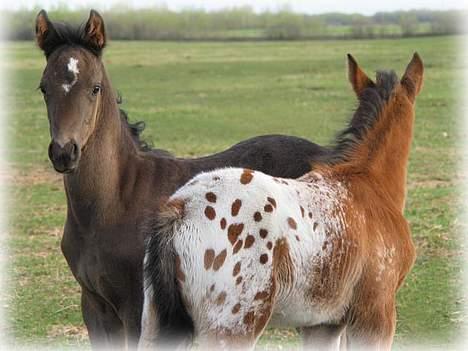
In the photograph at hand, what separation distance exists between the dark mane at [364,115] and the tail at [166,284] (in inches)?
51.0

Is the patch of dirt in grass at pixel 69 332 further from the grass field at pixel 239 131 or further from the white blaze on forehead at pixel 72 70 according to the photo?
A: the white blaze on forehead at pixel 72 70

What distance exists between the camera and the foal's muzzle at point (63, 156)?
196 inches

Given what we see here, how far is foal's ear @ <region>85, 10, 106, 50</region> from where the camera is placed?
544 centimetres

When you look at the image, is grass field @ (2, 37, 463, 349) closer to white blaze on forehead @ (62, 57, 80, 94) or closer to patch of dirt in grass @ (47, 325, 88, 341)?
patch of dirt in grass @ (47, 325, 88, 341)

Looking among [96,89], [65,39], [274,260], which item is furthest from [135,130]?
[274,260]

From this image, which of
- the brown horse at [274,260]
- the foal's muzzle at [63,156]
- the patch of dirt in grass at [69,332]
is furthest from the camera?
the patch of dirt in grass at [69,332]

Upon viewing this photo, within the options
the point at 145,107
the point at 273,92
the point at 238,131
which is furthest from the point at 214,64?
the point at 238,131

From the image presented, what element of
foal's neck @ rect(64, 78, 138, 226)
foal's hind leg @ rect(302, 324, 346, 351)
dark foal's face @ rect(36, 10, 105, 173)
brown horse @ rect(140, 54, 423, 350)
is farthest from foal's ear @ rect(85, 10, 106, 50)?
foal's hind leg @ rect(302, 324, 346, 351)

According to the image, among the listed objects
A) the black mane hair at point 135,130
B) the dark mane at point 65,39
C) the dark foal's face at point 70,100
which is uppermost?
the dark mane at point 65,39

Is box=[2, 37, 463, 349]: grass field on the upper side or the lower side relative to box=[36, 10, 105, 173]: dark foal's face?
lower

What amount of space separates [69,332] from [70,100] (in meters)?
2.84

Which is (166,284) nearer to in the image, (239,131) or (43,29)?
(43,29)

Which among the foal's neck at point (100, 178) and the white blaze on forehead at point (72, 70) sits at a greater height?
the white blaze on forehead at point (72, 70)

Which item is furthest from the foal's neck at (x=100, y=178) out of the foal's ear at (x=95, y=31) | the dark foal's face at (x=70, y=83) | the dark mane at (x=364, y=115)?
the dark mane at (x=364, y=115)
